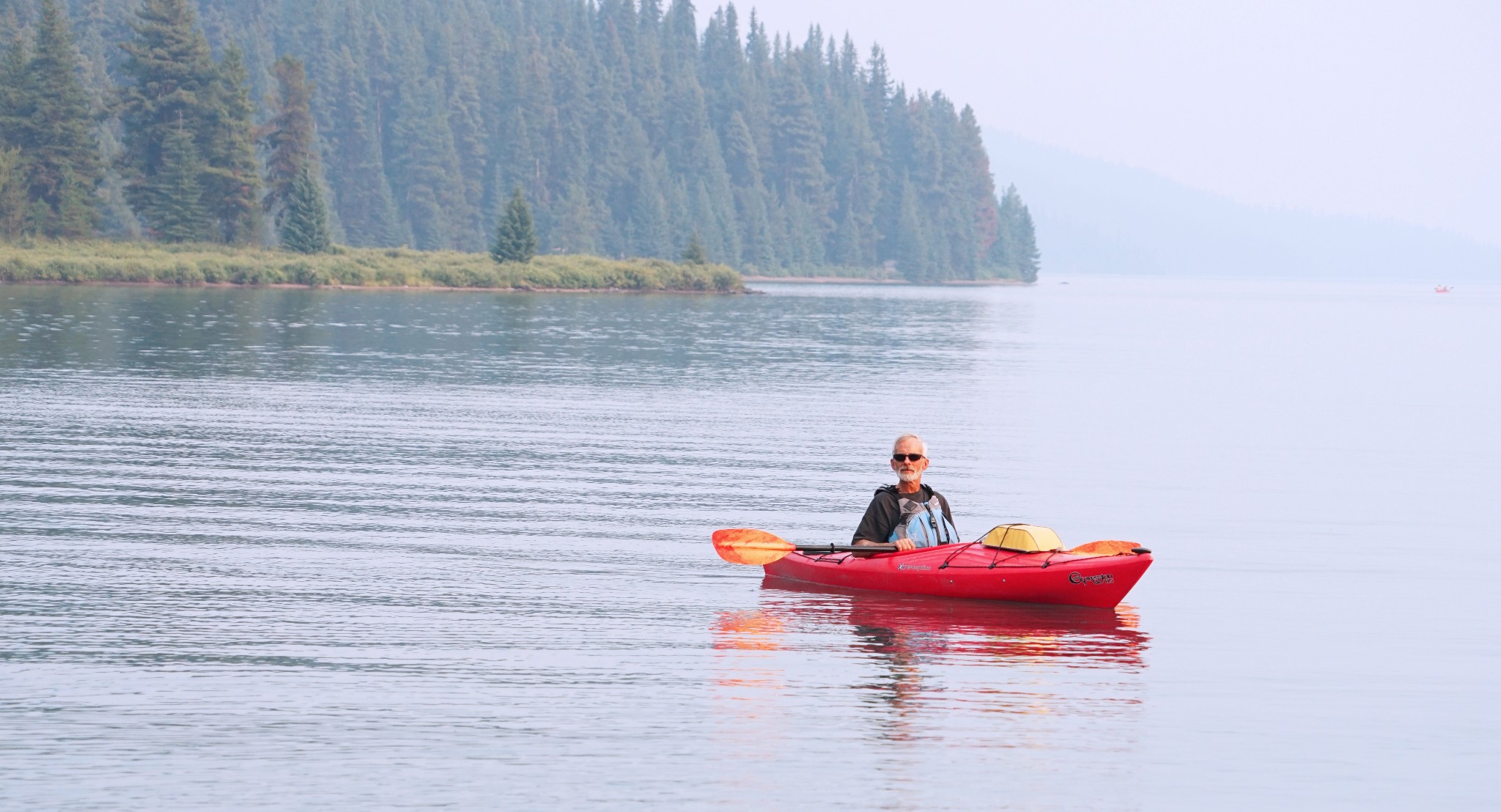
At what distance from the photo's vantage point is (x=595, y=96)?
172750 mm

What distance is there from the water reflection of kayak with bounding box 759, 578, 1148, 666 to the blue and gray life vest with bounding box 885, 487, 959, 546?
1.95 ft

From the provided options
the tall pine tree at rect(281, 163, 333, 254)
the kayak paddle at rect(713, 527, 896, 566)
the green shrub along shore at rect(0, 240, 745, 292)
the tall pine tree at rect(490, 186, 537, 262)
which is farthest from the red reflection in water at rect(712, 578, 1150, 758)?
the tall pine tree at rect(490, 186, 537, 262)

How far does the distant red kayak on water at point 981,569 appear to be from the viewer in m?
14.0

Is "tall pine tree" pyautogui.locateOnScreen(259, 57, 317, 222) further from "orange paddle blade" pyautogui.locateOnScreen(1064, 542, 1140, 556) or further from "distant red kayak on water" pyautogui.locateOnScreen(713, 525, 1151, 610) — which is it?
"orange paddle blade" pyautogui.locateOnScreen(1064, 542, 1140, 556)

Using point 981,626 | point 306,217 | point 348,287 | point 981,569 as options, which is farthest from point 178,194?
point 981,626

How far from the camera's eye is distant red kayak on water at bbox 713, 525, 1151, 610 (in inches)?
551

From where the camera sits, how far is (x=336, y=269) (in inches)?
3661

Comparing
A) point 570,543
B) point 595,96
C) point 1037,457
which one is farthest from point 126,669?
point 595,96

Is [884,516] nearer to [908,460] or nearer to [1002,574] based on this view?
[908,460]

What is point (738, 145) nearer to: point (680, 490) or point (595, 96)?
point (595, 96)

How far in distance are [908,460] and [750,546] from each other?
72.4 inches

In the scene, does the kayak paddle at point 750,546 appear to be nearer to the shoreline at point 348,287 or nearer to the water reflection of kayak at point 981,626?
the water reflection of kayak at point 981,626

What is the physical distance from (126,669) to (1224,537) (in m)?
12.7

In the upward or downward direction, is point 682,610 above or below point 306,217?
below
